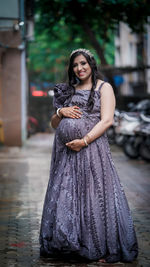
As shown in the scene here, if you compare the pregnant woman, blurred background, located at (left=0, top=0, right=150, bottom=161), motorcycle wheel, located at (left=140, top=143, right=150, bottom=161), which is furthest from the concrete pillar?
the pregnant woman

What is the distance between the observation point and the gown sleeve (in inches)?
215

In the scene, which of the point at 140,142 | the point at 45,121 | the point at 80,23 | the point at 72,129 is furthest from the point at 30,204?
the point at 45,121

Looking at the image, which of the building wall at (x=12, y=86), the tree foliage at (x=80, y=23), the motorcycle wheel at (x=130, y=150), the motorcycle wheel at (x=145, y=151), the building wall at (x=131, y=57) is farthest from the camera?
the building wall at (x=131, y=57)

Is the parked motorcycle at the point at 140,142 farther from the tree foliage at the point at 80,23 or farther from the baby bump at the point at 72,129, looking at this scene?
the baby bump at the point at 72,129

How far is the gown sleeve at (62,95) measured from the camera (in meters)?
5.45

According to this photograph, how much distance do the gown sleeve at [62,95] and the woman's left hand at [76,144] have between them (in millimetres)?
423

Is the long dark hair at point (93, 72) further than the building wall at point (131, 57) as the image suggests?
No

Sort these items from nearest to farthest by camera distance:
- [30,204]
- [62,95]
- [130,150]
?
[62,95]
[30,204]
[130,150]

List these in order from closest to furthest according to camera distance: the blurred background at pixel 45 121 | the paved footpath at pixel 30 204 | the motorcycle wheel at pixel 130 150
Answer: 1. the paved footpath at pixel 30 204
2. the blurred background at pixel 45 121
3. the motorcycle wheel at pixel 130 150

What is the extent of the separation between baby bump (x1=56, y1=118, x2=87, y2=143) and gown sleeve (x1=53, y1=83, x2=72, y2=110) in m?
0.25

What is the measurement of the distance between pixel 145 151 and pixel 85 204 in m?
9.74

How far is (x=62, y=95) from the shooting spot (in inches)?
215

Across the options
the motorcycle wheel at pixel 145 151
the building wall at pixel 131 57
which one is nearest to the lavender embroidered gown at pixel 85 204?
the motorcycle wheel at pixel 145 151

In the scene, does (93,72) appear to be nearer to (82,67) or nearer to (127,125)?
(82,67)
